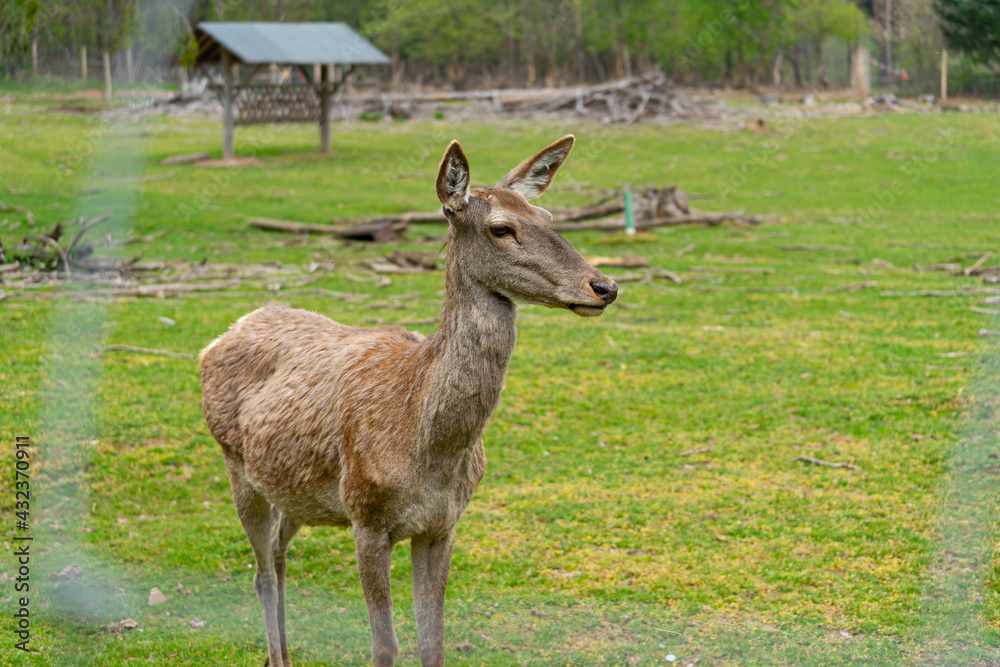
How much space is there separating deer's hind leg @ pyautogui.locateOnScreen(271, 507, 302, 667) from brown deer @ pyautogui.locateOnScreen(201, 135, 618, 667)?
16 centimetres

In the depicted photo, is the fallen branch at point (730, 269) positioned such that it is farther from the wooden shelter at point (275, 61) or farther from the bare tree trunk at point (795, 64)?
the bare tree trunk at point (795, 64)

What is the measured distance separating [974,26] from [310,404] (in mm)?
9995

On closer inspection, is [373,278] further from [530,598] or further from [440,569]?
[440,569]

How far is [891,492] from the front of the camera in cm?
869

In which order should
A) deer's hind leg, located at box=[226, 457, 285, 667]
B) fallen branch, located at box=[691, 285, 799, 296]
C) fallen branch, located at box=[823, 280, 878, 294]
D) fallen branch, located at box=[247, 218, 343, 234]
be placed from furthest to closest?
fallen branch, located at box=[247, 218, 343, 234]
fallen branch, located at box=[691, 285, 799, 296]
fallen branch, located at box=[823, 280, 878, 294]
deer's hind leg, located at box=[226, 457, 285, 667]

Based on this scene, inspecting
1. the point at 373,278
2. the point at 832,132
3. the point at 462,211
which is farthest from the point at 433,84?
the point at 462,211

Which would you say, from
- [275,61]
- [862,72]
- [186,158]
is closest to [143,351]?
[275,61]

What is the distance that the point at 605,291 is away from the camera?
13.9ft

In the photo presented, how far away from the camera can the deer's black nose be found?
4.23 metres

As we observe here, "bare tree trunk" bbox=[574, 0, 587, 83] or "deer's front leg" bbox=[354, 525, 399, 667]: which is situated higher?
"bare tree trunk" bbox=[574, 0, 587, 83]

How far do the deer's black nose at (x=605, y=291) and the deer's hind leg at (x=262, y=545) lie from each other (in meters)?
2.42

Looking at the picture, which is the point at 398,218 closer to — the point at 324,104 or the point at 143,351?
the point at 143,351

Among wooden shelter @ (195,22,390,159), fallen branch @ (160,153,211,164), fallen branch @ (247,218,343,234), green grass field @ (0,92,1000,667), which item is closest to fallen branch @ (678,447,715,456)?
green grass field @ (0,92,1000,667)

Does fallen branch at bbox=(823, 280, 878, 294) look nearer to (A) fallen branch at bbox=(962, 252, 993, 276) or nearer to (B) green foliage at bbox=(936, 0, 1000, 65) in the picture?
(A) fallen branch at bbox=(962, 252, 993, 276)
